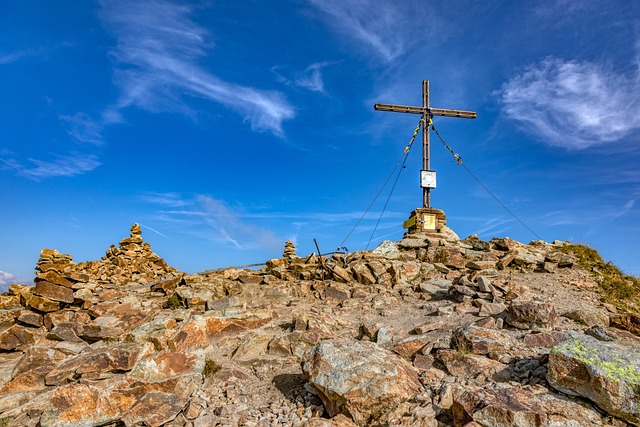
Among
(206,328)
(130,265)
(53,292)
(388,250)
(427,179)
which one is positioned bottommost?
(206,328)

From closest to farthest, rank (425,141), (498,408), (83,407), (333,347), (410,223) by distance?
(498,408)
(83,407)
(333,347)
(410,223)
(425,141)

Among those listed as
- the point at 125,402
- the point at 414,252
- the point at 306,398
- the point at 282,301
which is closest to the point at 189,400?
the point at 125,402

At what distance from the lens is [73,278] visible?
1620 centimetres

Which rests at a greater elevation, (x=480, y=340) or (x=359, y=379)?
(x=480, y=340)

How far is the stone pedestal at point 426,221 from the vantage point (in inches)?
907

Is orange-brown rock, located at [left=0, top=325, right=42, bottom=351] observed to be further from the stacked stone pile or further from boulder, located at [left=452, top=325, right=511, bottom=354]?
boulder, located at [left=452, top=325, right=511, bottom=354]

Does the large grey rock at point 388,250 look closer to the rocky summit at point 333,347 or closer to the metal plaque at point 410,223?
the rocky summit at point 333,347

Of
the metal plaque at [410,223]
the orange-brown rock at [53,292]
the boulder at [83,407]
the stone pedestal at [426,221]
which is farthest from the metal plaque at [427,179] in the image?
the boulder at [83,407]

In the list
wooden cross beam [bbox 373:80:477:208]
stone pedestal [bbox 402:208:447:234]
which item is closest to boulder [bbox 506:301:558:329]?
stone pedestal [bbox 402:208:447:234]

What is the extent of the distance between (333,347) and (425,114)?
21.7 metres

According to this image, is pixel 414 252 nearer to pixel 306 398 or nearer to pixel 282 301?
pixel 282 301

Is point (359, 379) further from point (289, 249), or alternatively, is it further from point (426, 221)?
point (289, 249)

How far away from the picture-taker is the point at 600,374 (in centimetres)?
577

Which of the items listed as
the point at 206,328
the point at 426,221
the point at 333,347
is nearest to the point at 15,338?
the point at 206,328
